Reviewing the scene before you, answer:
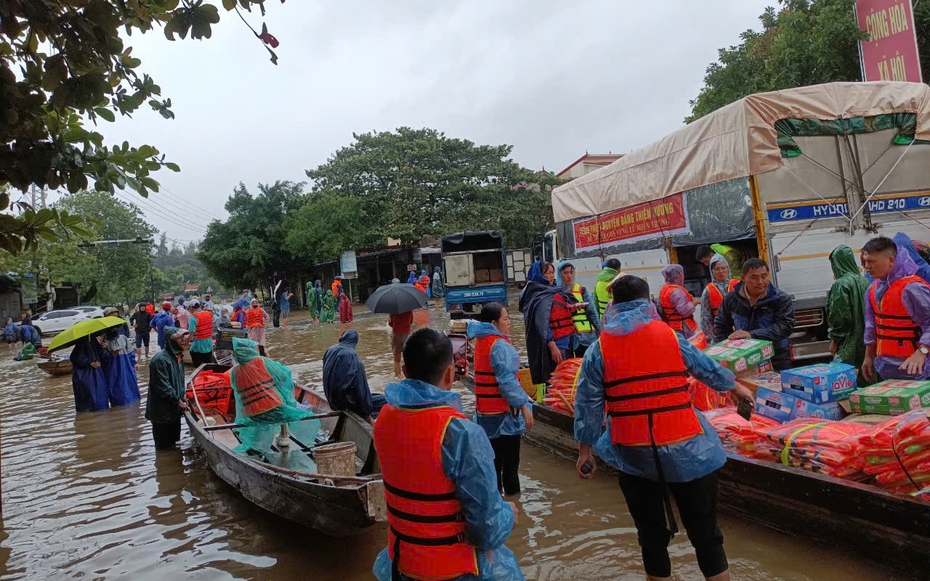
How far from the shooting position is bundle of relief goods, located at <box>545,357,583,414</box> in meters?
5.82

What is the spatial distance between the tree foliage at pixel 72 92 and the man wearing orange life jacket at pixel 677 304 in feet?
15.5

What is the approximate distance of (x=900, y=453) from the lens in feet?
10.8

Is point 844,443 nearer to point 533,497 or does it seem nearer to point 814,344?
point 533,497

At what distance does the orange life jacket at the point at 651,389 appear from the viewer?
276cm

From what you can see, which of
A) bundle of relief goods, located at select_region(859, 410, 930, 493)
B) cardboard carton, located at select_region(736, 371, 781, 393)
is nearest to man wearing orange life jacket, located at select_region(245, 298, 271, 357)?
cardboard carton, located at select_region(736, 371, 781, 393)

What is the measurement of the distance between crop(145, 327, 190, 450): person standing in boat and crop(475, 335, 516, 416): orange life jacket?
14.7 feet

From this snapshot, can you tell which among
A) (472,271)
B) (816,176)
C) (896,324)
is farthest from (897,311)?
(472,271)

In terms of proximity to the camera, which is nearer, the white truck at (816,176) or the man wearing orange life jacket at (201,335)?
the white truck at (816,176)

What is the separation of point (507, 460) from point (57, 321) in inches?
1229

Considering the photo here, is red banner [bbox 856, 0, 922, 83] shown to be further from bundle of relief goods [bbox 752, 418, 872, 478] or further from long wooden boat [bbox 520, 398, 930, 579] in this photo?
long wooden boat [bbox 520, 398, 930, 579]

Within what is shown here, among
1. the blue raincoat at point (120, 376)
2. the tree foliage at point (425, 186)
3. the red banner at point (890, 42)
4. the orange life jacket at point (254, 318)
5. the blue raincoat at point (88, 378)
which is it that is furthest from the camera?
the tree foliage at point (425, 186)

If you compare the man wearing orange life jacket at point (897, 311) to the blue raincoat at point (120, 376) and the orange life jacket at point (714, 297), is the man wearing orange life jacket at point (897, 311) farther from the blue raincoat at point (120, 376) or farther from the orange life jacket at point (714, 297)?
the blue raincoat at point (120, 376)

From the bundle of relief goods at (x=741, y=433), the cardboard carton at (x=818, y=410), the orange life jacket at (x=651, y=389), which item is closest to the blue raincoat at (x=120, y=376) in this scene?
the bundle of relief goods at (x=741, y=433)

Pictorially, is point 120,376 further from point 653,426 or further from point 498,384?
point 653,426
